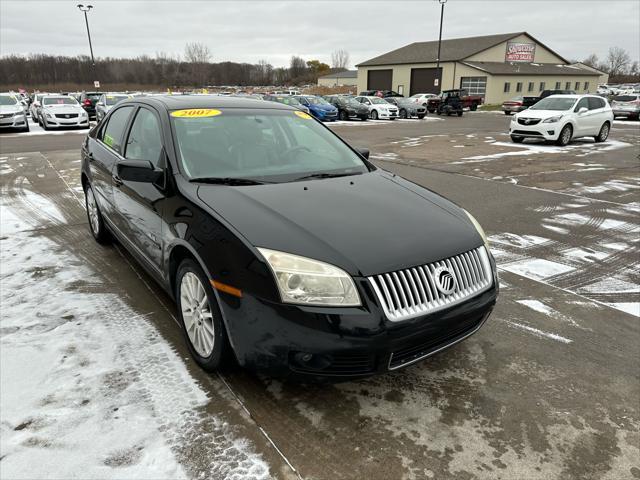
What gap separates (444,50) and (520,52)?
10047 mm

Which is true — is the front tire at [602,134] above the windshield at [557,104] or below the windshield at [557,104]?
below

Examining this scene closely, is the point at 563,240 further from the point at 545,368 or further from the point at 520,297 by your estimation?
the point at 545,368

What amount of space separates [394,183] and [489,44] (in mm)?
60392

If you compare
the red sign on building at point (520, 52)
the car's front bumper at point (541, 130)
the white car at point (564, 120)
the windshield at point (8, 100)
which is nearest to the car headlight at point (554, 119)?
the white car at point (564, 120)

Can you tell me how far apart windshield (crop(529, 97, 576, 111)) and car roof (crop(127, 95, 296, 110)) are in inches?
574

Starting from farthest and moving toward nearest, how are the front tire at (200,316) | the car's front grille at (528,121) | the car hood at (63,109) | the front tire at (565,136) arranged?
1. the car hood at (63,109)
2. the car's front grille at (528,121)
3. the front tire at (565,136)
4. the front tire at (200,316)

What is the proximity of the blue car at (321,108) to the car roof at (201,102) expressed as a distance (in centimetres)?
2340

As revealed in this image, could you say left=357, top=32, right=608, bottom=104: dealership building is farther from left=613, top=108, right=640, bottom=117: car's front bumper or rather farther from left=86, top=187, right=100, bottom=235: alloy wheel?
left=86, top=187, right=100, bottom=235: alloy wheel

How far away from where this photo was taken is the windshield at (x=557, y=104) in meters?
15.8

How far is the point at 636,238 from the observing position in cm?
573

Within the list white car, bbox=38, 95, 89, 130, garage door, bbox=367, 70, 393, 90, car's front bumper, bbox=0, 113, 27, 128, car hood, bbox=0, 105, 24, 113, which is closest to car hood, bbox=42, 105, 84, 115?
white car, bbox=38, 95, 89, 130

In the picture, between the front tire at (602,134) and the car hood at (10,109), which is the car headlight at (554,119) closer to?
the front tire at (602,134)

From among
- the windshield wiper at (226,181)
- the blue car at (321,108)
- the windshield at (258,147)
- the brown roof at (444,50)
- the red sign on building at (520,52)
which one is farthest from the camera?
the red sign on building at (520,52)

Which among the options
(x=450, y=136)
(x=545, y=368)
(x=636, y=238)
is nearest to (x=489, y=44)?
(x=450, y=136)
